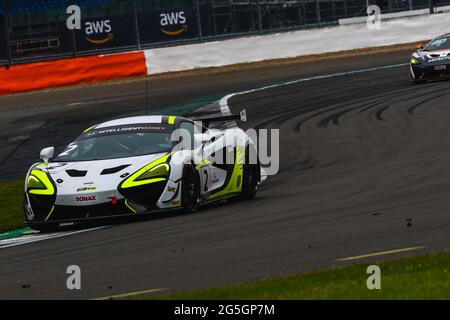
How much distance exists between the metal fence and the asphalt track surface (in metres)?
5.29

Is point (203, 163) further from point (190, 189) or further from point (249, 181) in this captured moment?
point (249, 181)

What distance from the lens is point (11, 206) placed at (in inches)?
571

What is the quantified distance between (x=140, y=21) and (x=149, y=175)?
2090 cm

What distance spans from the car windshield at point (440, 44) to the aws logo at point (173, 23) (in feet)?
27.8

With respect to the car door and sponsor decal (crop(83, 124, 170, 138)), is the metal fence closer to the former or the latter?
sponsor decal (crop(83, 124, 170, 138))

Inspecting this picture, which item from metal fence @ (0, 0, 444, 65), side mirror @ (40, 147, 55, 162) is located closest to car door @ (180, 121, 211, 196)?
side mirror @ (40, 147, 55, 162)

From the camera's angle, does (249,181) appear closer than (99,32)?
Yes

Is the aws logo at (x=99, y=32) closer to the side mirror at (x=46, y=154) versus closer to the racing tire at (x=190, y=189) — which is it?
the side mirror at (x=46, y=154)

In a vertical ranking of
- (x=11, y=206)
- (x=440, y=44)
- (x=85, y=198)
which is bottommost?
(x=11, y=206)

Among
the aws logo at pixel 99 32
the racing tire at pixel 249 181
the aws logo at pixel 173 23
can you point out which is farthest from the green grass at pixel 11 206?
the aws logo at pixel 173 23

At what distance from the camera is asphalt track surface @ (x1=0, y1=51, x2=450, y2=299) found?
8828 mm

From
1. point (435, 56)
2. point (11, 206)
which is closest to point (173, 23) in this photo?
point (435, 56)
